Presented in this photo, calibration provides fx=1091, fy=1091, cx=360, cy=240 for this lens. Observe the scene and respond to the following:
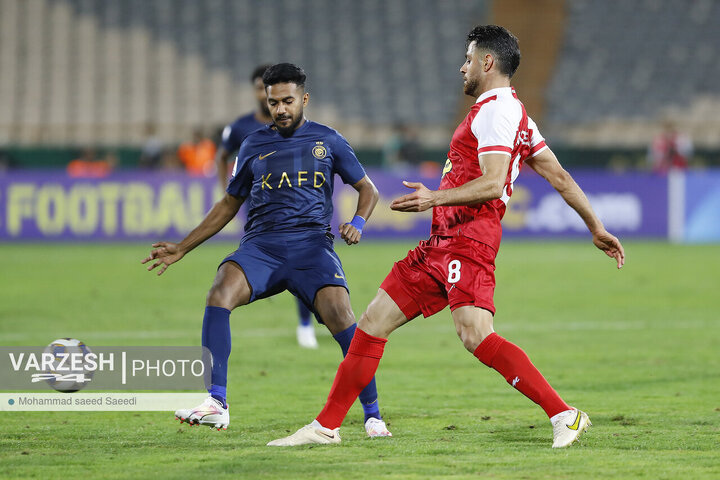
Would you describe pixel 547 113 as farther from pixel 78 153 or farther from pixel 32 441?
pixel 32 441

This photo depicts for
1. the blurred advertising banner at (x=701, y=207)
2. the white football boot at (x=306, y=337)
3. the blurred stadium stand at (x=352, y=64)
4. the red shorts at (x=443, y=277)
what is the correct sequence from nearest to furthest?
the red shorts at (x=443, y=277)
the white football boot at (x=306, y=337)
the blurred advertising banner at (x=701, y=207)
the blurred stadium stand at (x=352, y=64)

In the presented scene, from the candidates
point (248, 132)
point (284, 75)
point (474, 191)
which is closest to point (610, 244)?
point (474, 191)

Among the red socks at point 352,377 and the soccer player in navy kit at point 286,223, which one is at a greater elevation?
the soccer player in navy kit at point 286,223

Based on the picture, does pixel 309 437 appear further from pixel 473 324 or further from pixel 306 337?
pixel 306 337

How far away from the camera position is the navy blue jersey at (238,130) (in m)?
9.65

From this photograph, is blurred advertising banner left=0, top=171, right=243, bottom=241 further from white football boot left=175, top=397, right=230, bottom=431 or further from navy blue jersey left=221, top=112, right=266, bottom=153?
white football boot left=175, top=397, right=230, bottom=431

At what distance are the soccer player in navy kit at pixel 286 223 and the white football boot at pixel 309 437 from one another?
44 cm

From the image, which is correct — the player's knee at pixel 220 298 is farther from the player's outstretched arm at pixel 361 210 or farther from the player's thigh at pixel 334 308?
the player's outstretched arm at pixel 361 210

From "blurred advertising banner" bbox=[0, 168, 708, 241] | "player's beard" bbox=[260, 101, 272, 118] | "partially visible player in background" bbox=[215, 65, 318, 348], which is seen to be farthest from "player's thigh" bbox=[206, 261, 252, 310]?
"blurred advertising banner" bbox=[0, 168, 708, 241]

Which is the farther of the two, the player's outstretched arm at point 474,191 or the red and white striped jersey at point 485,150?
the red and white striped jersey at point 485,150

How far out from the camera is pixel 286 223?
21.0 ft

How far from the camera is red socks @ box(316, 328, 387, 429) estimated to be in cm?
567

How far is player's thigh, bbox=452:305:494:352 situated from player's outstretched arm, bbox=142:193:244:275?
1724 mm

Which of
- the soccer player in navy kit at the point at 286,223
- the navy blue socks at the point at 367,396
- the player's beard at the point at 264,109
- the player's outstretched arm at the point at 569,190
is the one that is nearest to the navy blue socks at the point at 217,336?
the soccer player in navy kit at the point at 286,223
